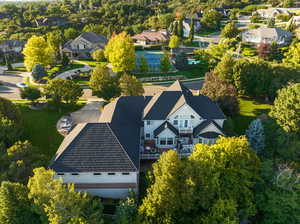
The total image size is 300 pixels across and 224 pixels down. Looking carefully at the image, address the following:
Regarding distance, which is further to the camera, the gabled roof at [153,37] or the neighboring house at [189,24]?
the neighboring house at [189,24]

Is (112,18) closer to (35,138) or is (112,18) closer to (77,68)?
(77,68)

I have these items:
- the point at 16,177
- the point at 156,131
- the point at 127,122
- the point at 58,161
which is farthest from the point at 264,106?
the point at 16,177

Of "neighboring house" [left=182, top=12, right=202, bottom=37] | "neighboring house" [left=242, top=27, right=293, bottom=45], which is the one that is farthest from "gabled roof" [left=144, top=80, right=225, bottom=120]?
"neighboring house" [left=182, top=12, right=202, bottom=37]

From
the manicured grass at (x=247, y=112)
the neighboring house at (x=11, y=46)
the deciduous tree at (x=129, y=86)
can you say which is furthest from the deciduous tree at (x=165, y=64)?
the neighboring house at (x=11, y=46)

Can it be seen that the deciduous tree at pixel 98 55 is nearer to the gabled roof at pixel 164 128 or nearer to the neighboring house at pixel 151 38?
the neighboring house at pixel 151 38

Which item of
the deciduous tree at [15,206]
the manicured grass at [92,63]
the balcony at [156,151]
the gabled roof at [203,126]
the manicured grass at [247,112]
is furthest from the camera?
the manicured grass at [92,63]

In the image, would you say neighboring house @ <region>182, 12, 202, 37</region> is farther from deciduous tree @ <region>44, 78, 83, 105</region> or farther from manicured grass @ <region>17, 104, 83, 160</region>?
deciduous tree @ <region>44, 78, 83, 105</region>

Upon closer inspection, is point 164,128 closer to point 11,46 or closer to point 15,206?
point 15,206
